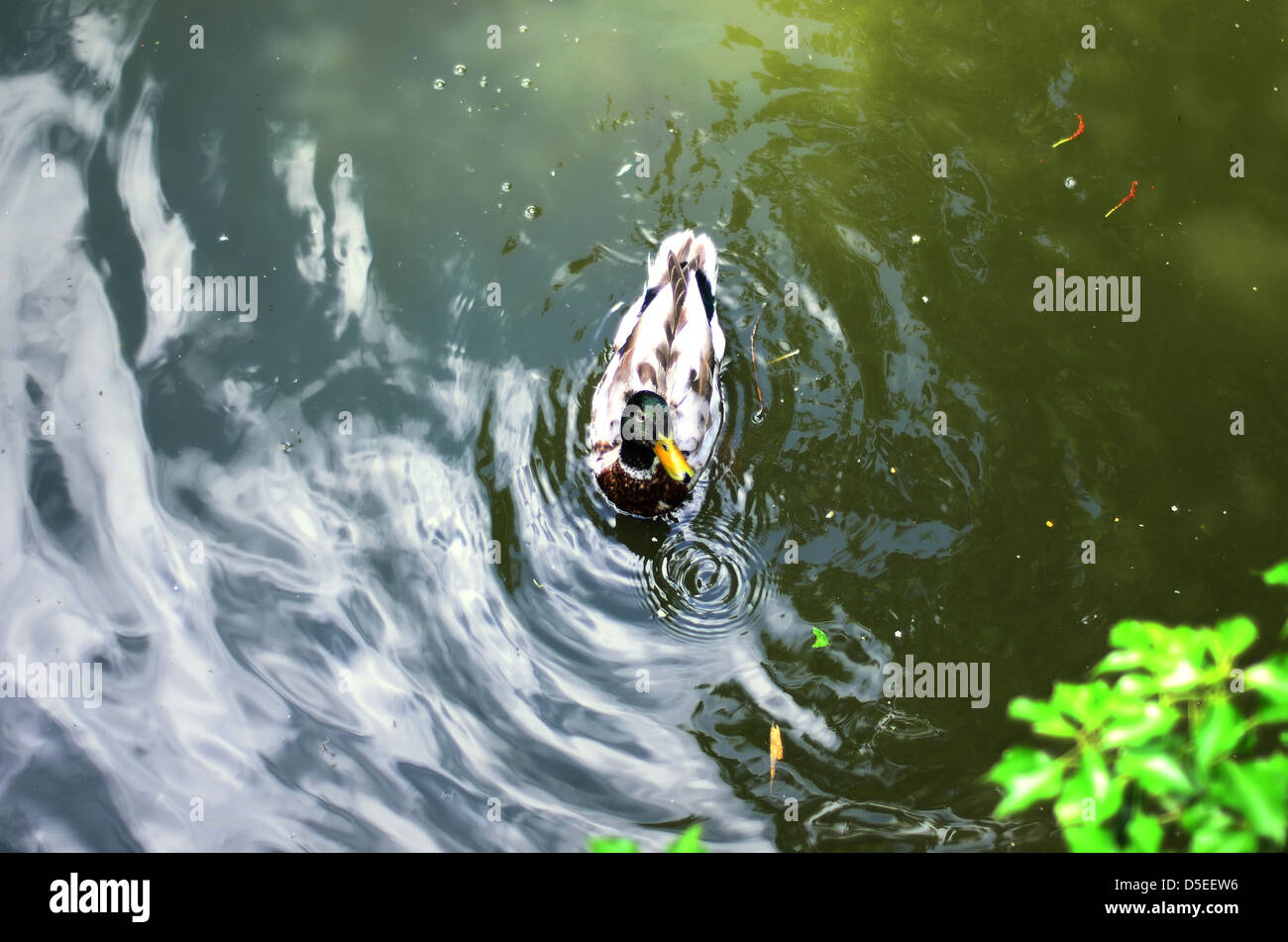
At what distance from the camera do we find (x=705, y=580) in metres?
5.46

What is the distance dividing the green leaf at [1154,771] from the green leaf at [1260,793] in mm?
76

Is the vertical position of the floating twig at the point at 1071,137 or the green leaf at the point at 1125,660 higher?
the floating twig at the point at 1071,137

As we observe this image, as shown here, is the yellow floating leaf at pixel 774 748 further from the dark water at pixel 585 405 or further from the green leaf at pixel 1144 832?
the green leaf at pixel 1144 832

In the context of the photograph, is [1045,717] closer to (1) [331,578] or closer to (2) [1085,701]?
(2) [1085,701]

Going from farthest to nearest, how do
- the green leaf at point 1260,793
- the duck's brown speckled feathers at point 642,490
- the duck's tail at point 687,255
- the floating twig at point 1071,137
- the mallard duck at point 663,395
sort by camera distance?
the floating twig at point 1071,137 → the duck's tail at point 687,255 → the duck's brown speckled feathers at point 642,490 → the mallard duck at point 663,395 → the green leaf at point 1260,793

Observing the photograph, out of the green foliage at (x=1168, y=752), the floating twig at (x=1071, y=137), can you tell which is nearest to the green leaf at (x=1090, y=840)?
the green foliage at (x=1168, y=752)

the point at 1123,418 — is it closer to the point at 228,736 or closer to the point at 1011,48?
the point at 1011,48

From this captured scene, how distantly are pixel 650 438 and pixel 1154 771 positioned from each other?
144 inches

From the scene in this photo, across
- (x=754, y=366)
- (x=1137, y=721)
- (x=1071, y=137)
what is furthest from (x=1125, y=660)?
(x=1071, y=137)

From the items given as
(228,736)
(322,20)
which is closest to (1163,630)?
(228,736)

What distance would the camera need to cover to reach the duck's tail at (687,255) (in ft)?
18.4

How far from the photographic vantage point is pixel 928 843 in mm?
5012

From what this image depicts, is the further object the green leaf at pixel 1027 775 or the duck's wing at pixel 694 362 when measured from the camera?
the duck's wing at pixel 694 362

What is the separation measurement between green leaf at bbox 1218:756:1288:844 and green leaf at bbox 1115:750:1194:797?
76mm
